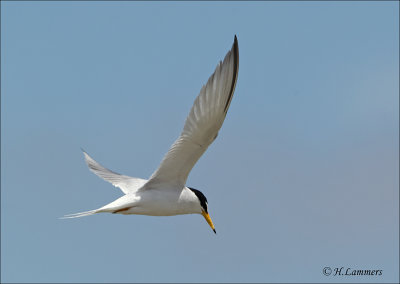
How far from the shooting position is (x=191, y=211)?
10984 millimetres

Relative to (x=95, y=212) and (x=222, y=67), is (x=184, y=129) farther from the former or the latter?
(x=95, y=212)

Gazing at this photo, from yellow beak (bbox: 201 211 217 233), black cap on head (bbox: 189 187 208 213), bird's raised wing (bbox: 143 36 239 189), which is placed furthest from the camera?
yellow beak (bbox: 201 211 217 233)

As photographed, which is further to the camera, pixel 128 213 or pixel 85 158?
pixel 85 158

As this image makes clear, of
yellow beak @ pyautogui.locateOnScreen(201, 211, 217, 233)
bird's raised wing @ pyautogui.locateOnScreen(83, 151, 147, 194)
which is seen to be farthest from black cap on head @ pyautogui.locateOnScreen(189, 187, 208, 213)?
bird's raised wing @ pyautogui.locateOnScreen(83, 151, 147, 194)

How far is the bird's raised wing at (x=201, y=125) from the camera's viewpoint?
8.97 m

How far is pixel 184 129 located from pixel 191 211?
1.87 metres

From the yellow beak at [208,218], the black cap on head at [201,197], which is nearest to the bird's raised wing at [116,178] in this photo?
the black cap on head at [201,197]

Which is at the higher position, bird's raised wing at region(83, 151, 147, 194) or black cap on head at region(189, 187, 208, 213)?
bird's raised wing at region(83, 151, 147, 194)

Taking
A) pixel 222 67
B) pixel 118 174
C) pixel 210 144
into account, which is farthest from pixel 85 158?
pixel 222 67

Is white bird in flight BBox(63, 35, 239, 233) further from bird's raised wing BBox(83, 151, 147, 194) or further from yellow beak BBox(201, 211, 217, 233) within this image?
bird's raised wing BBox(83, 151, 147, 194)

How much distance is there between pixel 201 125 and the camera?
9516 millimetres

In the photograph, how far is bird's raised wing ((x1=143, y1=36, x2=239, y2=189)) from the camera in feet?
29.4

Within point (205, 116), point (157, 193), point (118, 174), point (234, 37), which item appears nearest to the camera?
point (234, 37)

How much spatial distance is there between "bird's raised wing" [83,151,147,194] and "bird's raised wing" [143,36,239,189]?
1.23 metres
